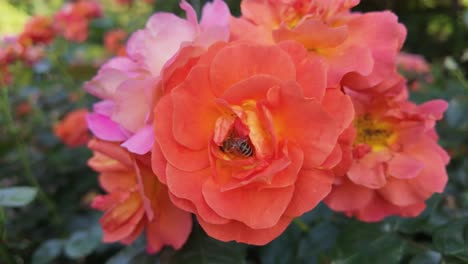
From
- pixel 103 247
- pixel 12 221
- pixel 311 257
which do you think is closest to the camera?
pixel 311 257

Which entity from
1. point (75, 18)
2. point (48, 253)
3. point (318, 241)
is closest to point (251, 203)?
point (318, 241)

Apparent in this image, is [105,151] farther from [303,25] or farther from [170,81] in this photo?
[303,25]

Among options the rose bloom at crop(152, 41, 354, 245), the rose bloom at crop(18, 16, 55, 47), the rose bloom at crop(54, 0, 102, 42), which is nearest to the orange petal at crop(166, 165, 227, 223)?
the rose bloom at crop(152, 41, 354, 245)

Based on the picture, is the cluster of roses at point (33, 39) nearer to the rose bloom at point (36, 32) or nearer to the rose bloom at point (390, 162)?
the rose bloom at point (36, 32)

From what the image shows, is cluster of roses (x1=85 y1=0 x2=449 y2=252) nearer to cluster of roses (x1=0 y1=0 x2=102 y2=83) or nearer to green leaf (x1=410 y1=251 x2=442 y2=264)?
green leaf (x1=410 y1=251 x2=442 y2=264)

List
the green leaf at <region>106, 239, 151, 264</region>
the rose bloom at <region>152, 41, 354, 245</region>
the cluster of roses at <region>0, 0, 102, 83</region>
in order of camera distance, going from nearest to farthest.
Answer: the rose bloom at <region>152, 41, 354, 245</region> < the green leaf at <region>106, 239, 151, 264</region> < the cluster of roses at <region>0, 0, 102, 83</region>

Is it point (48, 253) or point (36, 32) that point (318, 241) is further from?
point (36, 32)

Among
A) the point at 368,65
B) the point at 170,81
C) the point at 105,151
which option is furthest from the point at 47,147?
the point at 368,65
